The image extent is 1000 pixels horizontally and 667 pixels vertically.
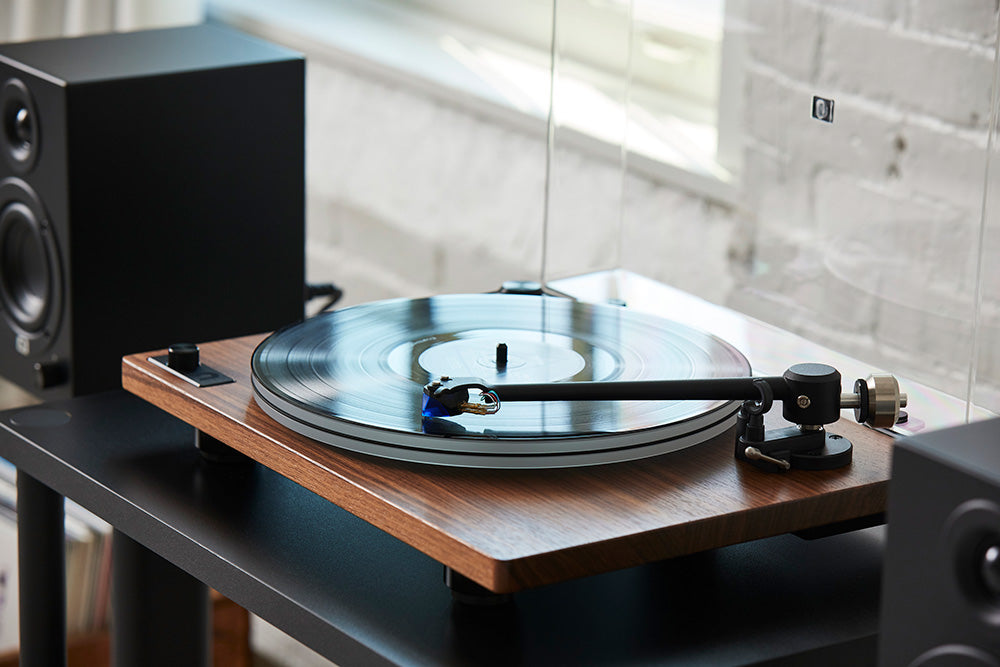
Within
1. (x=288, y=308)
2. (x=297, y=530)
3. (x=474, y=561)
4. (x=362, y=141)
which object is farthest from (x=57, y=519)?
(x=362, y=141)

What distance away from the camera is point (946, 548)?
0.51m

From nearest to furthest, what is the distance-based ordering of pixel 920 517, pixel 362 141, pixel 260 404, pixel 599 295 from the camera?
pixel 920 517
pixel 260 404
pixel 599 295
pixel 362 141

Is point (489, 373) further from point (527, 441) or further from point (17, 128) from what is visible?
point (17, 128)

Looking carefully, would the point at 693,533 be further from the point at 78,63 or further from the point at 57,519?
the point at 78,63

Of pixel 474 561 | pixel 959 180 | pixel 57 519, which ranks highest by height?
pixel 959 180

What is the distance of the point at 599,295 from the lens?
112cm

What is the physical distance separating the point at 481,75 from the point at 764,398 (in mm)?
1245

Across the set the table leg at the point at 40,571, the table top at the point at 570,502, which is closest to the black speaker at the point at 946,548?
the table top at the point at 570,502

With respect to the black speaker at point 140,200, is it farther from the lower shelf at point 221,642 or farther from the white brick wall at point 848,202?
the lower shelf at point 221,642

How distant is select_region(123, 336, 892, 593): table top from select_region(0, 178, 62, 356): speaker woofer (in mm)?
482

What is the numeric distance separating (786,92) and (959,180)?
174 millimetres

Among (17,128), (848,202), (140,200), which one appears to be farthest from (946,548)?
(17,128)

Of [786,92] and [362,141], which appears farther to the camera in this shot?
[362,141]

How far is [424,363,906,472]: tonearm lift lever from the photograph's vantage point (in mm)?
739
